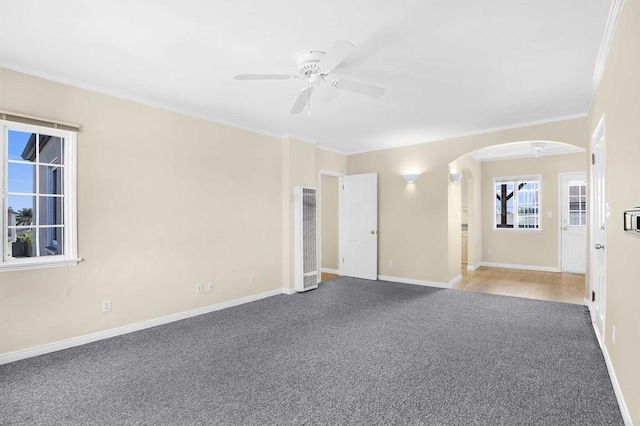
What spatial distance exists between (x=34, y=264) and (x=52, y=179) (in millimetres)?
829

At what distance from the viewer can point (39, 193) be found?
3080 mm

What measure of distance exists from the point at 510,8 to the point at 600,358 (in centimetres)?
292

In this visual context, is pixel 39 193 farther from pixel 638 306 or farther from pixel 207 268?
pixel 638 306

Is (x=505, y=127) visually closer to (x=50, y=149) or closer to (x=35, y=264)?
(x=50, y=149)

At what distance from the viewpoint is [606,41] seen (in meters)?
2.45

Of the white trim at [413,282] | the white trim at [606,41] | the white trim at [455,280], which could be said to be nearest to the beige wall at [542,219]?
the white trim at [455,280]

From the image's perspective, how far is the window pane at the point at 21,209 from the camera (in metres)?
2.92

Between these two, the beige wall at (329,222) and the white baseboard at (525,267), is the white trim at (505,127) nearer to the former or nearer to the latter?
the beige wall at (329,222)

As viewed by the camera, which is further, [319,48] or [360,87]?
[360,87]

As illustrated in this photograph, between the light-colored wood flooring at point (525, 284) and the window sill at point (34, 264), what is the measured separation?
4218 mm

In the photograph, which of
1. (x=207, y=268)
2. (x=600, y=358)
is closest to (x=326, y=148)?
(x=207, y=268)

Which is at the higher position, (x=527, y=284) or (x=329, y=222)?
(x=329, y=222)

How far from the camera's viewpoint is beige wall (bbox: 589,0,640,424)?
173 cm

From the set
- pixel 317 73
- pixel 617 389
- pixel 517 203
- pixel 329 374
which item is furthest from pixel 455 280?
pixel 317 73
